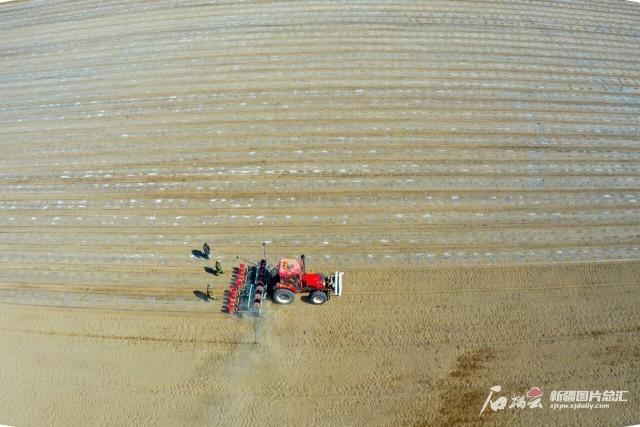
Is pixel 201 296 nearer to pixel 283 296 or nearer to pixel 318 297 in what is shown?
pixel 283 296

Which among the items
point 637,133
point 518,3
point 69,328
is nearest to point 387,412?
point 69,328

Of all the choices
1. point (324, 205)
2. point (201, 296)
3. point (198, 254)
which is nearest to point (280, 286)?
point (201, 296)

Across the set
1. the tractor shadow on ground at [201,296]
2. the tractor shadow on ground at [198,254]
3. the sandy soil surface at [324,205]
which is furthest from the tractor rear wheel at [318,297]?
the tractor shadow on ground at [198,254]

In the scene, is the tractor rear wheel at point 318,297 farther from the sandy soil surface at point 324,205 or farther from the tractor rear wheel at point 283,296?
the tractor rear wheel at point 283,296

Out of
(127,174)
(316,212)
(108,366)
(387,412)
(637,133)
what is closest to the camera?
(387,412)

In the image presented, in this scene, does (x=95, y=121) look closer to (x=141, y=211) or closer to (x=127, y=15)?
(x=141, y=211)

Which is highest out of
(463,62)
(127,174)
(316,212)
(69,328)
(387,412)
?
(463,62)

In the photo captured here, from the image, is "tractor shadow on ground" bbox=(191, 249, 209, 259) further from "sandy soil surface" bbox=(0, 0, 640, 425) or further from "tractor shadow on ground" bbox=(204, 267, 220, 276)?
"tractor shadow on ground" bbox=(204, 267, 220, 276)

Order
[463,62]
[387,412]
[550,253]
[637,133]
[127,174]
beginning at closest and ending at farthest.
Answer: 1. [387,412]
2. [550,253]
3. [127,174]
4. [637,133]
5. [463,62]
